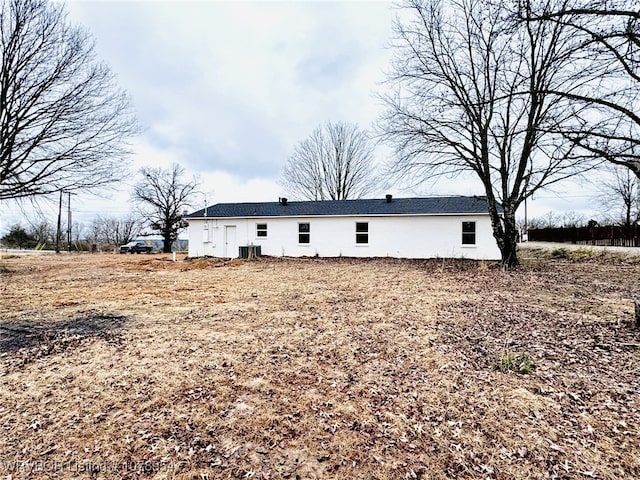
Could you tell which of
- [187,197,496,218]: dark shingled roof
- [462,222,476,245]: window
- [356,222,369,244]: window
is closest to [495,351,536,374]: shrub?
Answer: [462,222,476,245]: window

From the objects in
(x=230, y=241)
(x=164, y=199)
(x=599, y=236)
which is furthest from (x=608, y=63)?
(x=164, y=199)

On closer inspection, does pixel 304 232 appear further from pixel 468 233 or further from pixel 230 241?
pixel 468 233

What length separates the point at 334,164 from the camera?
102 feet

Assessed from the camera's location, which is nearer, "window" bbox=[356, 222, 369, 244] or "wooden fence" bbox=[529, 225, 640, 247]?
"window" bbox=[356, 222, 369, 244]

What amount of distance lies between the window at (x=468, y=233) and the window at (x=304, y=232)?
8.59m

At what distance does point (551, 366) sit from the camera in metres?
3.80

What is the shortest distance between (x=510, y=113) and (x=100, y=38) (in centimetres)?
1656

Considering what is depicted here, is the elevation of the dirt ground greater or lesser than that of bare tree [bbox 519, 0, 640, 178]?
lesser

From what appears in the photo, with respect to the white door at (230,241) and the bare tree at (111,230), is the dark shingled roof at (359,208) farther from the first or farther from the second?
the bare tree at (111,230)

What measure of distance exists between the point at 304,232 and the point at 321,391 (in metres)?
16.3

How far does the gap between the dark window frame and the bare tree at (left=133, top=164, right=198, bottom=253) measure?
17.2 m

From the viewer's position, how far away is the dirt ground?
91.5 inches

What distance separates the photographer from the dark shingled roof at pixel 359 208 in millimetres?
17625

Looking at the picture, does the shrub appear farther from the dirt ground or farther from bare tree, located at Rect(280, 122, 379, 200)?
bare tree, located at Rect(280, 122, 379, 200)
